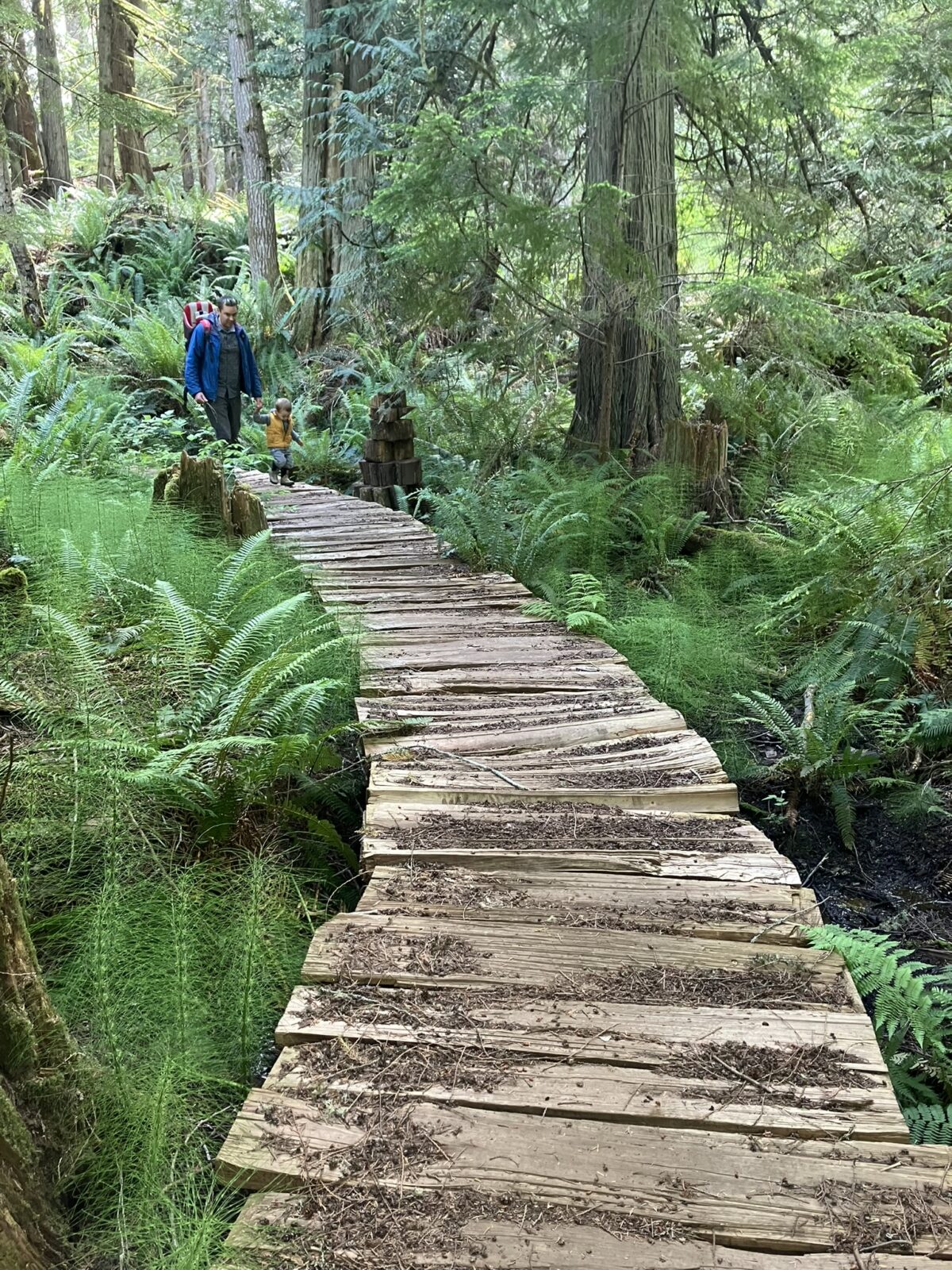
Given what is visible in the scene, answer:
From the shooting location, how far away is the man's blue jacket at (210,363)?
9.78 m

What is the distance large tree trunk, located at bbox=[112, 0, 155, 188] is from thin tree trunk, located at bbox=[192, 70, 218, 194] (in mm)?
4310

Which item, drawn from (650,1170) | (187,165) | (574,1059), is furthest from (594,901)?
(187,165)

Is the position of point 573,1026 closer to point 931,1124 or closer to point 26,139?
point 931,1124

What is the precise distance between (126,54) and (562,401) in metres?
15.9

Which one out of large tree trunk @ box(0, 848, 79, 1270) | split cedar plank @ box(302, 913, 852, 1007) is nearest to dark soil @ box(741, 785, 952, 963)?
split cedar plank @ box(302, 913, 852, 1007)

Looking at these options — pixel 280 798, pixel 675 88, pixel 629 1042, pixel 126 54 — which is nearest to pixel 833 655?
pixel 280 798

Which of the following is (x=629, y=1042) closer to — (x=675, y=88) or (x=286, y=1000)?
(x=286, y=1000)

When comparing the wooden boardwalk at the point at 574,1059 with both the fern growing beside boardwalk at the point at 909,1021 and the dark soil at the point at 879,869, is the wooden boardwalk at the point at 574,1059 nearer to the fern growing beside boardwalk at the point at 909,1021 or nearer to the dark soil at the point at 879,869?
the fern growing beside boardwalk at the point at 909,1021

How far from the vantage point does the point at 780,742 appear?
5348 millimetres

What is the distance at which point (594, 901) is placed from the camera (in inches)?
113

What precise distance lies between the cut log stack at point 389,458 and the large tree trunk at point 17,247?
16.5 feet

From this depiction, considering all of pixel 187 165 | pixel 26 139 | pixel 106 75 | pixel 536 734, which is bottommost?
pixel 536 734

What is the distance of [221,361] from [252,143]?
7.30 m

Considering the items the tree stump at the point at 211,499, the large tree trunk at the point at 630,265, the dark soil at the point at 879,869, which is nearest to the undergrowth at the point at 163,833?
the tree stump at the point at 211,499
